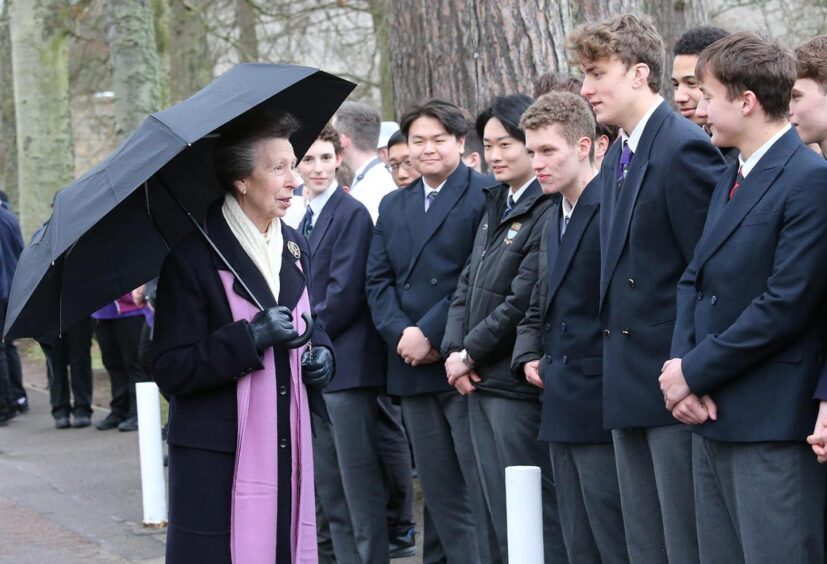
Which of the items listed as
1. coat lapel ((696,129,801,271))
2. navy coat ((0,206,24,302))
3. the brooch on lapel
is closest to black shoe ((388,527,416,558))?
the brooch on lapel

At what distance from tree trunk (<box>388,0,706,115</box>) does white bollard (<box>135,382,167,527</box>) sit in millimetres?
2561

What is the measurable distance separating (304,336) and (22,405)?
9.63 meters

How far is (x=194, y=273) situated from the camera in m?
4.45

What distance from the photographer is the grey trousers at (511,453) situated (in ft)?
18.4

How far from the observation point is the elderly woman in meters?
4.42

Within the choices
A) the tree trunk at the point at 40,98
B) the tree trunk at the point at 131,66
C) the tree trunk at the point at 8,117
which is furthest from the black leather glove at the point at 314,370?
the tree trunk at the point at 8,117

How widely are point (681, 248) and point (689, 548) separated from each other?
1037 millimetres

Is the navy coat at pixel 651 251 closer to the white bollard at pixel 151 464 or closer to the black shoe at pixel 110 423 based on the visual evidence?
the white bollard at pixel 151 464

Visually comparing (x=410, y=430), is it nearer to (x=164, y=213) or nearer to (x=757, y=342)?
(x=164, y=213)

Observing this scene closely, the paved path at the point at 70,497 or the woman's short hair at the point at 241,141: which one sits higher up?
the woman's short hair at the point at 241,141

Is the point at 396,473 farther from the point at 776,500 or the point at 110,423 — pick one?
the point at 110,423

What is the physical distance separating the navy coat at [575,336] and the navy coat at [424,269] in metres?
1.03

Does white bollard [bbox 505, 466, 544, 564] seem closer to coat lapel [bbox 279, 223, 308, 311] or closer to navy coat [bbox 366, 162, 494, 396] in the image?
coat lapel [bbox 279, 223, 308, 311]

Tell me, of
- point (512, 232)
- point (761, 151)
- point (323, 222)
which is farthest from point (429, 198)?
point (761, 151)
